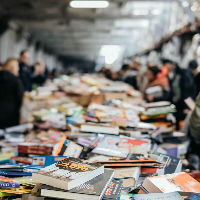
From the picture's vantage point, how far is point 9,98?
15.3 feet

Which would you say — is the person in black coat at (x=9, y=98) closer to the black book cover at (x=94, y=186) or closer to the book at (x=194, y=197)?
the black book cover at (x=94, y=186)

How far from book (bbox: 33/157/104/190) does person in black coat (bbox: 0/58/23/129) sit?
3176 millimetres

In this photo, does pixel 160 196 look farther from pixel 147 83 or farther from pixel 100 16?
pixel 100 16

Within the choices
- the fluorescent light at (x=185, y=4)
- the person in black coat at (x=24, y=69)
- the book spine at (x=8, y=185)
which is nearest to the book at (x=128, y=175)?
the book spine at (x=8, y=185)

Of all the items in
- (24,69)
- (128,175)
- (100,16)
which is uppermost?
(100,16)

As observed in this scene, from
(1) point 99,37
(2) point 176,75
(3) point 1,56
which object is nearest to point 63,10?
(3) point 1,56

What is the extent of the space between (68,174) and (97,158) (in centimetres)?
84

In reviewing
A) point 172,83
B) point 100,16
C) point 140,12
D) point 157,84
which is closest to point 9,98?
point 157,84

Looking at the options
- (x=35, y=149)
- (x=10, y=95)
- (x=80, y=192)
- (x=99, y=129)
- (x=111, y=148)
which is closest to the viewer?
(x=80, y=192)

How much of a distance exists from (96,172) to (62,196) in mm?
263

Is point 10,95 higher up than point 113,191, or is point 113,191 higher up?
point 10,95

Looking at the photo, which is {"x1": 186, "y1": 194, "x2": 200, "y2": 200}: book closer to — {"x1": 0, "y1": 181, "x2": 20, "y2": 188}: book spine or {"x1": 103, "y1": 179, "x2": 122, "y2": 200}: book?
{"x1": 103, "y1": 179, "x2": 122, "y2": 200}: book

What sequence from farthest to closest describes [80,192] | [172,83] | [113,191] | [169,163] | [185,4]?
[185,4] < [172,83] < [169,163] < [113,191] < [80,192]

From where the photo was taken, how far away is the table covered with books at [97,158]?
4.87 feet
